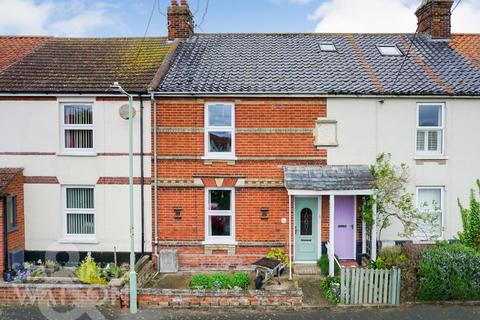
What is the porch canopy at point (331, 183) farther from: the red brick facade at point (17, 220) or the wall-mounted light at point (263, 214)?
the red brick facade at point (17, 220)

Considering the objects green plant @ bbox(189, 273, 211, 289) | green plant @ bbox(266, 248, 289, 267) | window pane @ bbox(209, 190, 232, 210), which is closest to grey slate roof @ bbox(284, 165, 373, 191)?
window pane @ bbox(209, 190, 232, 210)

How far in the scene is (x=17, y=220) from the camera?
1323 cm

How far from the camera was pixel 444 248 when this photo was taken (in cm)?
1095

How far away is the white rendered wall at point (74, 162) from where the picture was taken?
530 inches

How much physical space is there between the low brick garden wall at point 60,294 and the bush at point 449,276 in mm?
8268

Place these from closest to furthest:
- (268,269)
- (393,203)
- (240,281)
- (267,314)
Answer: (267,314) → (240,281) → (268,269) → (393,203)

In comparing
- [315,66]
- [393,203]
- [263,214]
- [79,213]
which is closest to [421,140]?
[393,203]

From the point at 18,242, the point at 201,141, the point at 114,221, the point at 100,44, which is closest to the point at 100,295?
the point at 114,221

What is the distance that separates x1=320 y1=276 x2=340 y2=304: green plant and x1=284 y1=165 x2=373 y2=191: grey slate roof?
9.11 feet

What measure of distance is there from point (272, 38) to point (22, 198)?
12.1 metres

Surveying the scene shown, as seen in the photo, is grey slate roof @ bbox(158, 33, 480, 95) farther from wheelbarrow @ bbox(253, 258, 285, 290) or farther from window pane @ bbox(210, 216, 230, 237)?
wheelbarrow @ bbox(253, 258, 285, 290)

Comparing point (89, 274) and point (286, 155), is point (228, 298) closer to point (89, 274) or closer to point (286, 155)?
point (89, 274)

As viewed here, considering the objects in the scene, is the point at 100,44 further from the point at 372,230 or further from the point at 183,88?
the point at 372,230

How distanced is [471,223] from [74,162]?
1365cm
